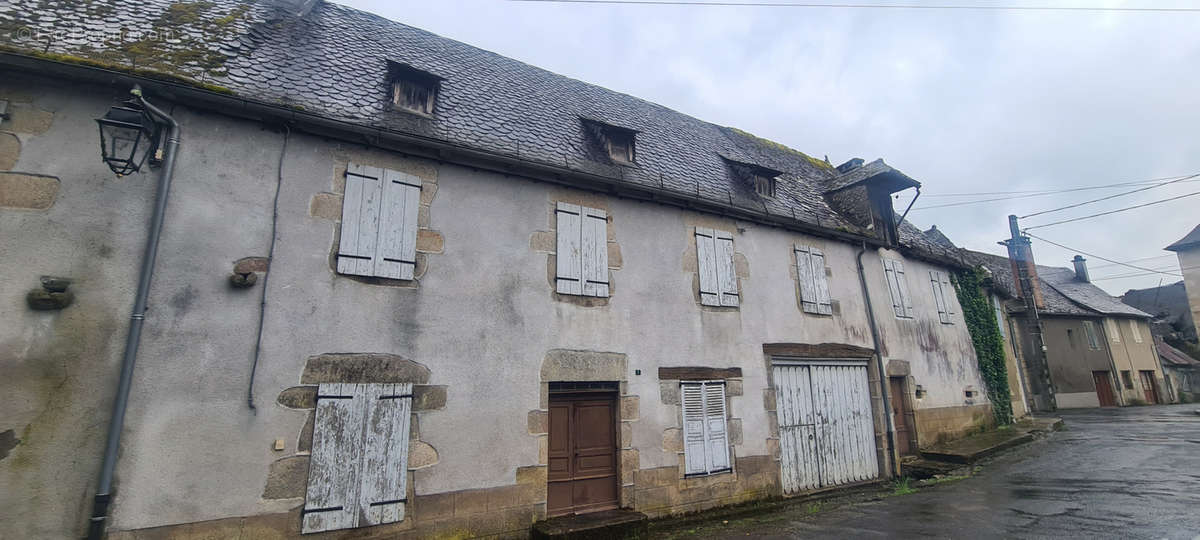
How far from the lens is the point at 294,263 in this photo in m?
5.32

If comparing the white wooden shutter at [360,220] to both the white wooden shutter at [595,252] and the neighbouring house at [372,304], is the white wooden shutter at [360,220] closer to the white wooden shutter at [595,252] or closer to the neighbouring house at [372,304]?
the neighbouring house at [372,304]

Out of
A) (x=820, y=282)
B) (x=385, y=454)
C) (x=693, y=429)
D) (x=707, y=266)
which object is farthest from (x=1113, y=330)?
(x=385, y=454)

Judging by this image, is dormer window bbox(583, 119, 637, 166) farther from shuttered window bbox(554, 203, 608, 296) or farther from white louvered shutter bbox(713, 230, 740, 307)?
white louvered shutter bbox(713, 230, 740, 307)

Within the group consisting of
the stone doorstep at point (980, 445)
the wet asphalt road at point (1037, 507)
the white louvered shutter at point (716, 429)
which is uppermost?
the white louvered shutter at point (716, 429)

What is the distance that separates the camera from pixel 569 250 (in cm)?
696

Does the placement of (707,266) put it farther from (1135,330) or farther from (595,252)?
(1135,330)

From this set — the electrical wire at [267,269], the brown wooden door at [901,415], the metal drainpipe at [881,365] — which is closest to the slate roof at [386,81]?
the electrical wire at [267,269]

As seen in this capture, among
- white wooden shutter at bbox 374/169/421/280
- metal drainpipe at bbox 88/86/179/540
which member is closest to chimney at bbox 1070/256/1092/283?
white wooden shutter at bbox 374/169/421/280

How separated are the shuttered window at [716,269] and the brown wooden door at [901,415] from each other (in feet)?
14.7

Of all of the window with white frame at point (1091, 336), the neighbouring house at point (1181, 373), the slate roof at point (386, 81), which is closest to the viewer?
the slate roof at point (386, 81)

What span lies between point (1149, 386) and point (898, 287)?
25871mm

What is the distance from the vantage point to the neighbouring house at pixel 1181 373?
88.9 feet

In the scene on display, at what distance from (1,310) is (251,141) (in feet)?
7.75

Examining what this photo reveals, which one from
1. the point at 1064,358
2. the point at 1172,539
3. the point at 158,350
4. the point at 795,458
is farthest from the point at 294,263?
the point at 1064,358
